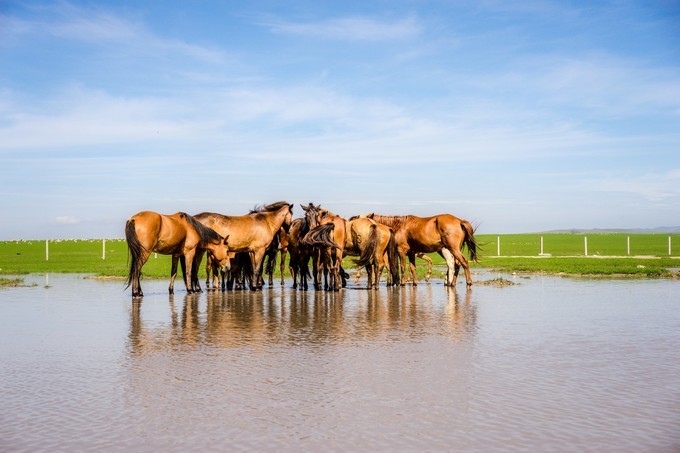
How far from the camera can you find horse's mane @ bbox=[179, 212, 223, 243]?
19.7 metres

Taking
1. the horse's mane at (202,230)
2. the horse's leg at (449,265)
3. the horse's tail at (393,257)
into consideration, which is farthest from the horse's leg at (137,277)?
the horse's leg at (449,265)

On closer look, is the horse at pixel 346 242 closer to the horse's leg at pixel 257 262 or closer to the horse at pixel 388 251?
the horse at pixel 388 251

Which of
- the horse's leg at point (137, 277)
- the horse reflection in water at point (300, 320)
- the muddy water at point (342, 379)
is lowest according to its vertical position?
the muddy water at point (342, 379)

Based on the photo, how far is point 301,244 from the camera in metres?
21.3

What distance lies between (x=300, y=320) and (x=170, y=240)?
732 cm

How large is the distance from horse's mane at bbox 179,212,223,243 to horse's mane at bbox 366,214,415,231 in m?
5.62

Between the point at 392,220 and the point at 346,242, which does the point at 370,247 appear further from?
the point at 392,220

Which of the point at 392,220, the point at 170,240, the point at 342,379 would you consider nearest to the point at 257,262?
the point at 170,240

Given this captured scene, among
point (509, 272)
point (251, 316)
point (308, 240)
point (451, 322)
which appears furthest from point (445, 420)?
point (509, 272)

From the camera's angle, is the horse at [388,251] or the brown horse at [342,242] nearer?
the brown horse at [342,242]

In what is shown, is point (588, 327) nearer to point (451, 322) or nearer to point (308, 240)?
point (451, 322)

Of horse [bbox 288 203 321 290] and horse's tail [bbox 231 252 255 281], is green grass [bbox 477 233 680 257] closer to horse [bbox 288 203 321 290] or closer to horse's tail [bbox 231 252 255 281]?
horse [bbox 288 203 321 290]

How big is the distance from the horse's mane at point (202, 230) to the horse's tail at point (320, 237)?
2.60 metres

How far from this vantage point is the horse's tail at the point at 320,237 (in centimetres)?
2017
